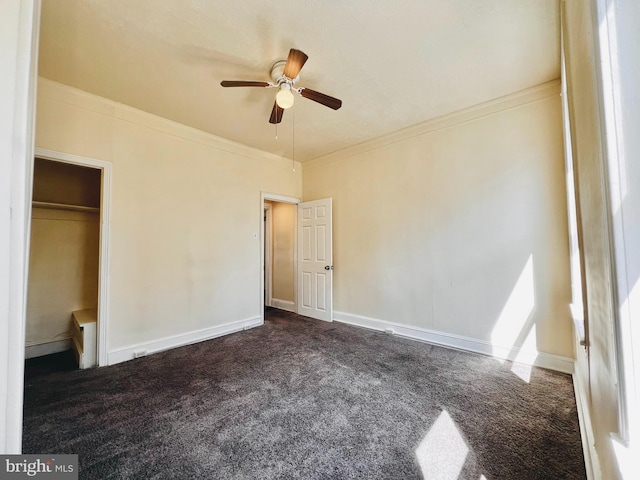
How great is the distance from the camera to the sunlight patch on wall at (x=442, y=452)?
146 centimetres

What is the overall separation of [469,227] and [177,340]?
3.82 meters

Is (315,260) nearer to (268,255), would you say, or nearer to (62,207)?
(268,255)

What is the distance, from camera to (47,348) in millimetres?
3176

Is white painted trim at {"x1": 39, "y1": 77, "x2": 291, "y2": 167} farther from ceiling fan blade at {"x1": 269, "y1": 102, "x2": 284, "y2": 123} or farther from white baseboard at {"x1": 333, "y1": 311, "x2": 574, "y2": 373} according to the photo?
white baseboard at {"x1": 333, "y1": 311, "x2": 574, "y2": 373}

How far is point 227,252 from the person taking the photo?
3.89 m

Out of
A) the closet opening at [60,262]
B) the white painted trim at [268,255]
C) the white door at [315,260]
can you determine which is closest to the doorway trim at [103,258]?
the closet opening at [60,262]

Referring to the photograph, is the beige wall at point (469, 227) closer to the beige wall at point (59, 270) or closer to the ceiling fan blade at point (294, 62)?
the ceiling fan blade at point (294, 62)

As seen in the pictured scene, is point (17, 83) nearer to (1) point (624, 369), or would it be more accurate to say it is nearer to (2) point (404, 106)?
(1) point (624, 369)

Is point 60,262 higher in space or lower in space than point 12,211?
lower

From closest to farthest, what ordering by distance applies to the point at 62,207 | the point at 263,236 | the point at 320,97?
the point at 320,97, the point at 62,207, the point at 263,236

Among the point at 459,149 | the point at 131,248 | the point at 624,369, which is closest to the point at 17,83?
the point at 624,369

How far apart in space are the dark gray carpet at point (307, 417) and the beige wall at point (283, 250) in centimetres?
235

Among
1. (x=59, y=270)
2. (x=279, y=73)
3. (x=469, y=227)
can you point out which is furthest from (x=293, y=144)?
(x=59, y=270)

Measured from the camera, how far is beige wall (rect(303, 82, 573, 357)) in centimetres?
267
